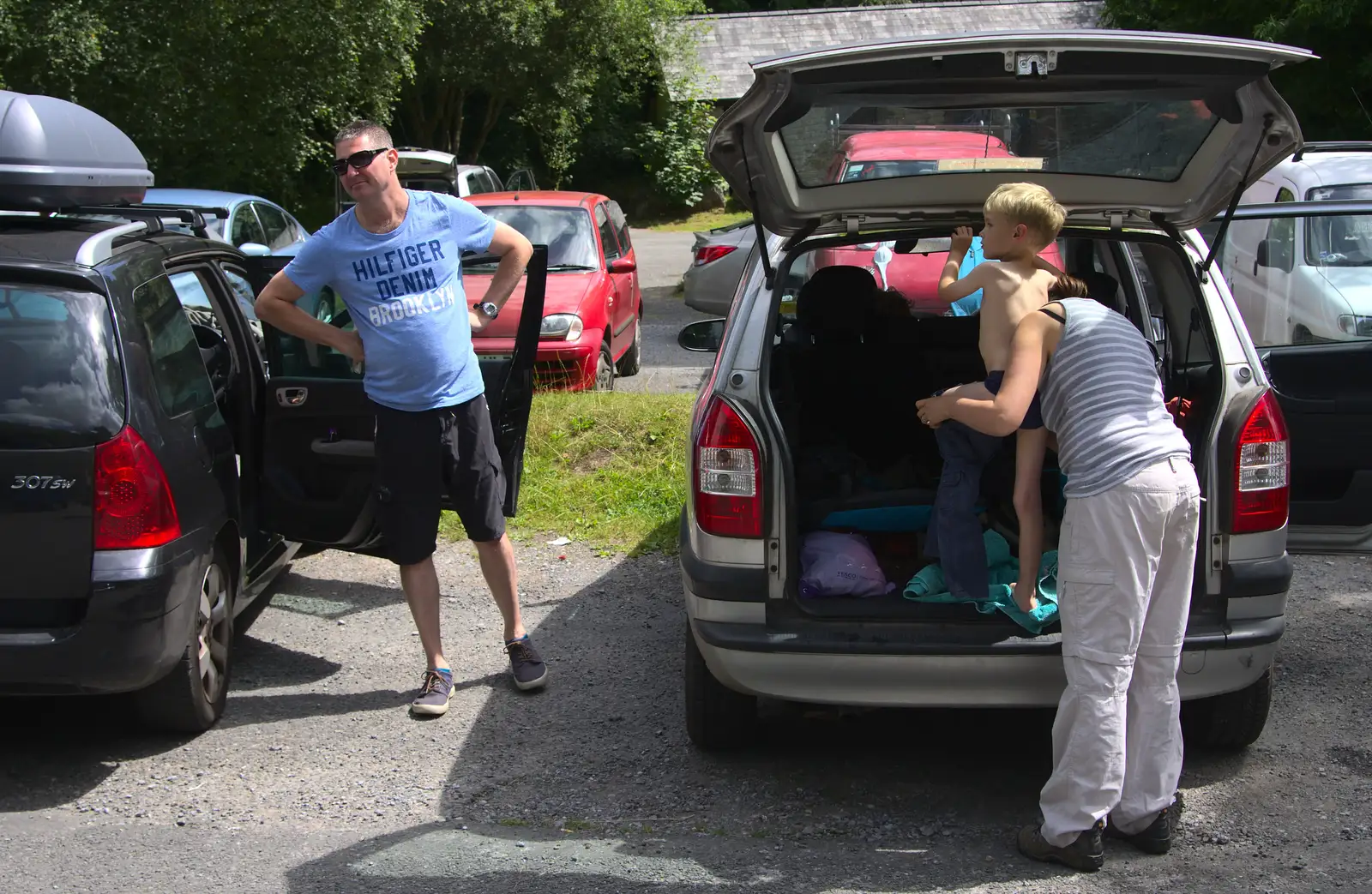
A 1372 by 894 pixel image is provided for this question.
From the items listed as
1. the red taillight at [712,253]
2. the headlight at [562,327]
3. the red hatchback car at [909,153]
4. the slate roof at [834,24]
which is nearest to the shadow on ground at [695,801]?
the red hatchback car at [909,153]

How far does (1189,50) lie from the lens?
3447 mm

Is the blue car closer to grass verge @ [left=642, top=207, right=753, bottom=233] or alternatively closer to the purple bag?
the purple bag

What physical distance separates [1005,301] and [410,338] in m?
2.10

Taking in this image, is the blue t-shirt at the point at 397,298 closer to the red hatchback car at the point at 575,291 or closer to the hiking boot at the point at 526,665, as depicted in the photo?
the hiking boot at the point at 526,665

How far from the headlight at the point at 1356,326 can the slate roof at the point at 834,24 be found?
31.0 metres

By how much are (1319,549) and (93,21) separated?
14272 millimetres

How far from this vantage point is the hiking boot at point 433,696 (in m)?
4.82

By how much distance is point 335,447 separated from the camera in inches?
204

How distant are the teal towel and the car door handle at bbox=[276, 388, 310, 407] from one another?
7.96ft

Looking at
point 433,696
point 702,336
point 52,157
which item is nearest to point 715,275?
point 702,336

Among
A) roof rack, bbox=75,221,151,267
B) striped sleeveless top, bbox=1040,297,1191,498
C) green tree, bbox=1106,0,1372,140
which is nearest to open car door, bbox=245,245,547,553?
roof rack, bbox=75,221,151,267

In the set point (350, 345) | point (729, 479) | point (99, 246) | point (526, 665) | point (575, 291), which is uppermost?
point (99, 246)

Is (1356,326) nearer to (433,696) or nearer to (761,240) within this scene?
(761,240)

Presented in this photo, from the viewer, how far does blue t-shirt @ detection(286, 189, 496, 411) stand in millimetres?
4727
